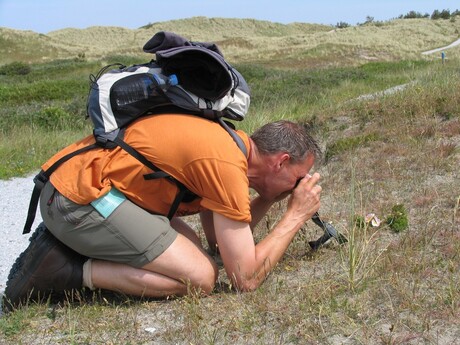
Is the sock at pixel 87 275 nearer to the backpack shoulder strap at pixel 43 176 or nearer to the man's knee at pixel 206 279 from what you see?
the backpack shoulder strap at pixel 43 176

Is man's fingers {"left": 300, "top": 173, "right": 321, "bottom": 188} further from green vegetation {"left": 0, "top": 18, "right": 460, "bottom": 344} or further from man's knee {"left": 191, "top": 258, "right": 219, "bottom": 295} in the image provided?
man's knee {"left": 191, "top": 258, "right": 219, "bottom": 295}

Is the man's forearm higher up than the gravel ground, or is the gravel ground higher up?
the man's forearm

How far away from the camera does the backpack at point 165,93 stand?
292cm

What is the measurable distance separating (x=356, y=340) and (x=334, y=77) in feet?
55.0

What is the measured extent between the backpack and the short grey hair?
0.12 m

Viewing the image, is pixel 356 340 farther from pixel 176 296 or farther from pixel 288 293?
pixel 176 296

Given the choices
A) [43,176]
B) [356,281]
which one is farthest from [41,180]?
[356,281]

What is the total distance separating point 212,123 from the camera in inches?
117

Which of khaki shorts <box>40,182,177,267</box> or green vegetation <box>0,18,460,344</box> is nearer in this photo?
green vegetation <box>0,18,460,344</box>

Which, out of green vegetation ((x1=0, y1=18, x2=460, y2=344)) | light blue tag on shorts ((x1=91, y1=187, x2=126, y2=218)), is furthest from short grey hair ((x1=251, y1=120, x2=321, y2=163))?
light blue tag on shorts ((x1=91, y1=187, x2=126, y2=218))

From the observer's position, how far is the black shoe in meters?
3.08

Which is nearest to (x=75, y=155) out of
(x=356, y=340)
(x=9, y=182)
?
(x=356, y=340)

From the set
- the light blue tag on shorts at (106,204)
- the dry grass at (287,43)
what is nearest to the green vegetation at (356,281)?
the light blue tag on shorts at (106,204)

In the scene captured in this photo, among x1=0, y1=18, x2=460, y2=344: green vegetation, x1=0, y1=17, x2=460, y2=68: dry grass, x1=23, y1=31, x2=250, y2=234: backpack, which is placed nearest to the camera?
x1=0, y1=18, x2=460, y2=344: green vegetation
